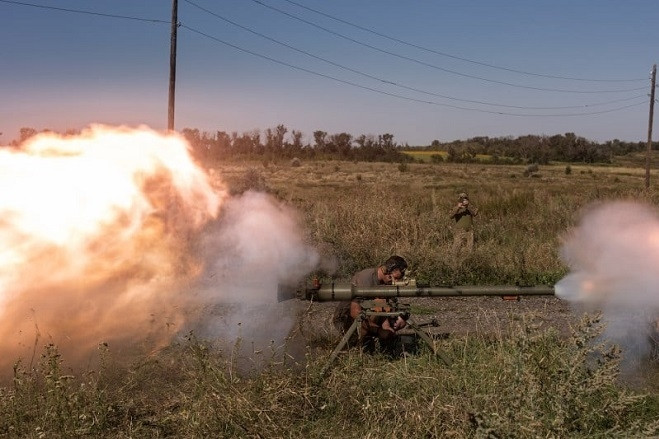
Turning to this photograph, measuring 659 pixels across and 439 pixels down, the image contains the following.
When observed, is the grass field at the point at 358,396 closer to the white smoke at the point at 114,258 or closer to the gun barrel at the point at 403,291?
the gun barrel at the point at 403,291

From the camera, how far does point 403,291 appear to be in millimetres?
6641

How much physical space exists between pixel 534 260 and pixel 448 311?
136 inches

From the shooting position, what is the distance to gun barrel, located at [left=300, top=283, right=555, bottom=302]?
21.9ft

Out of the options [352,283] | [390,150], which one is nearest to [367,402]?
[352,283]

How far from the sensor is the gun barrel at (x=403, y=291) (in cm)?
666

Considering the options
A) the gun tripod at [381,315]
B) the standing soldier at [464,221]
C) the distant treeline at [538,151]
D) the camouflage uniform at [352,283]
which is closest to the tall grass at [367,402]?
the gun tripod at [381,315]

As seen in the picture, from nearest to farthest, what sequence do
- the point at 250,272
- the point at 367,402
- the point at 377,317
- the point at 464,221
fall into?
the point at 367,402 → the point at 377,317 → the point at 250,272 → the point at 464,221

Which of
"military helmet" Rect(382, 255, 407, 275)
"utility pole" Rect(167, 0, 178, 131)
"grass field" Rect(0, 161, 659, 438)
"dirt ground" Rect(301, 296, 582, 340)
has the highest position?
"utility pole" Rect(167, 0, 178, 131)

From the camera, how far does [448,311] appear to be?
32.6ft

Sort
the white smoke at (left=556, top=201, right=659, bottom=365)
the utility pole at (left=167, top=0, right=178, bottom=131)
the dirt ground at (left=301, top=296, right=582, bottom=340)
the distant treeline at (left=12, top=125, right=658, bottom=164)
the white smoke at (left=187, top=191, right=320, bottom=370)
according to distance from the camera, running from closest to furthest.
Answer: the white smoke at (left=556, top=201, right=659, bottom=365)
the white smoke at (left=187, top=191, right=320, bottom=370)
the dirt ground at (left=301, top=296, right=582, bottom=340)
the utility pole at (left=167, top=0, right=178, bottom=131)
the distant treeline at (left=12, top=125, right=658, bottom=164)

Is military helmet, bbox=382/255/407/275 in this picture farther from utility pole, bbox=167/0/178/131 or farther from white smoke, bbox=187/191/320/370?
utility pole, bbox=167/0/178/131

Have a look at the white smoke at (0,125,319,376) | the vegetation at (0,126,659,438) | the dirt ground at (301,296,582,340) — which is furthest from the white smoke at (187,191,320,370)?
the vegetation at (0,126,659,438)

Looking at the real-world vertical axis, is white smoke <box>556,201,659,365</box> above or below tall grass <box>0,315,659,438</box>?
above

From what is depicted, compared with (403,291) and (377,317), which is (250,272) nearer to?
(377,317)
